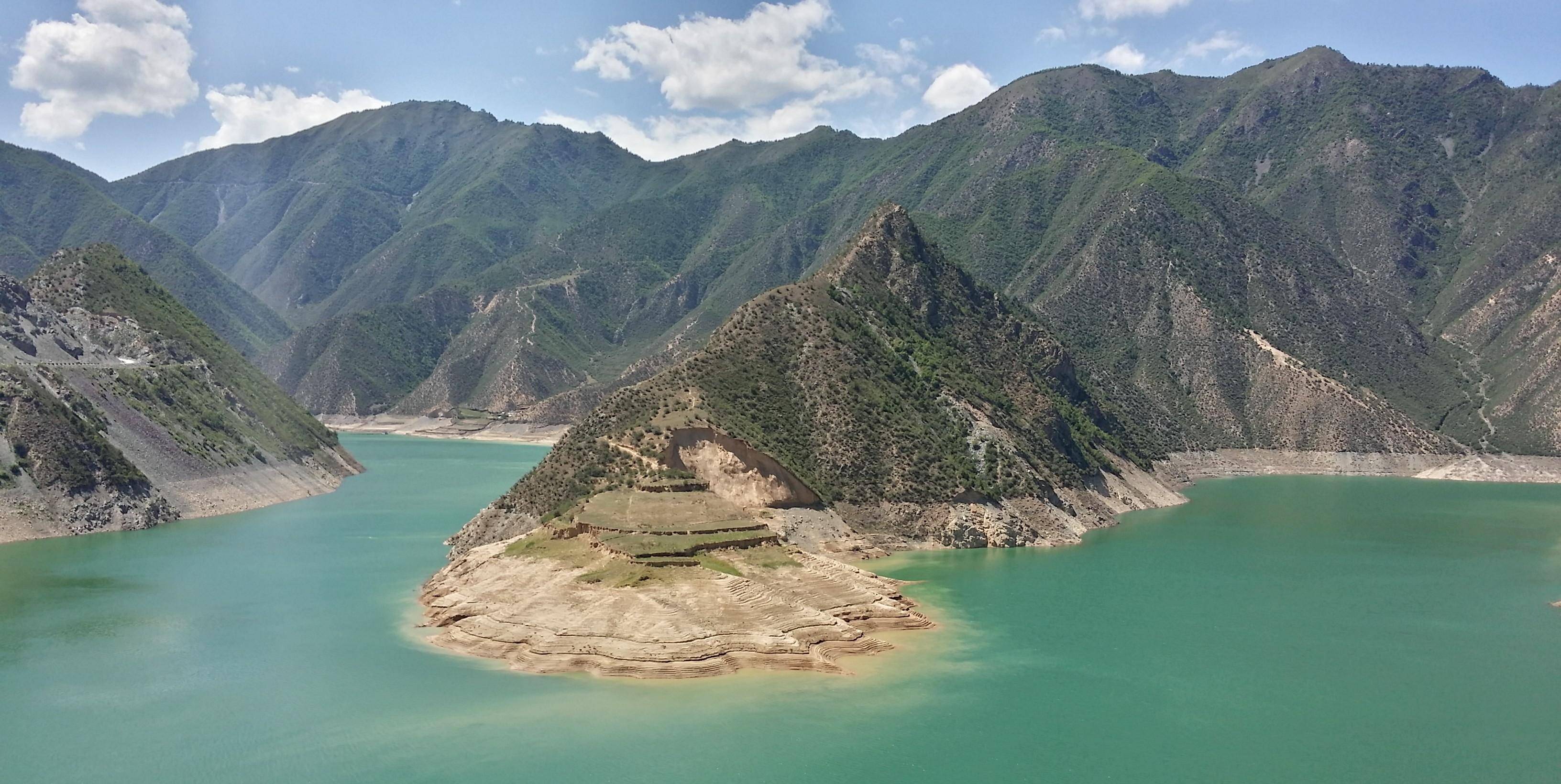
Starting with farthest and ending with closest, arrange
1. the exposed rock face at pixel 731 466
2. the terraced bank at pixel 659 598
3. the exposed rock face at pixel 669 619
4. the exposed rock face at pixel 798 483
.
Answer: the exposed rock face at pixel 731 466, the exposed rock face at pixel 798 483, the terraced bank at pixel 659 598, the exposed rock face at pixel 669 619

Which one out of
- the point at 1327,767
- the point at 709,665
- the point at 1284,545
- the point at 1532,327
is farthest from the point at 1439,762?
the point at 1532,327

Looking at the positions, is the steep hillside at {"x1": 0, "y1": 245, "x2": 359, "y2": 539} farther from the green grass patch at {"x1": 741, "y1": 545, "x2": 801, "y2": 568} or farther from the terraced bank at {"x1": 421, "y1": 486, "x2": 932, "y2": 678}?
the green grass patch at {"x1": 741, "y1": 545, "x2": 801, "y2": 568}

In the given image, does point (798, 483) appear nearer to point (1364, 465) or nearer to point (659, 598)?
point (659, 598)

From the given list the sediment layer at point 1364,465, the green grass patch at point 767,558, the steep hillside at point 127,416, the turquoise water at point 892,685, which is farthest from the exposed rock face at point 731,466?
the sediment layer at point 1364,465

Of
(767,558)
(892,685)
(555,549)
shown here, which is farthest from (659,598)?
(892,685)

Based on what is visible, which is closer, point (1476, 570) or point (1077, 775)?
point (1077, 775)

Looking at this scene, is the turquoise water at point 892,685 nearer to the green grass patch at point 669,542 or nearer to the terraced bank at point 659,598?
the terraced bank at point 659,598

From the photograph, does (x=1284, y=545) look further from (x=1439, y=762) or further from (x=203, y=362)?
(x=203, y=362)
